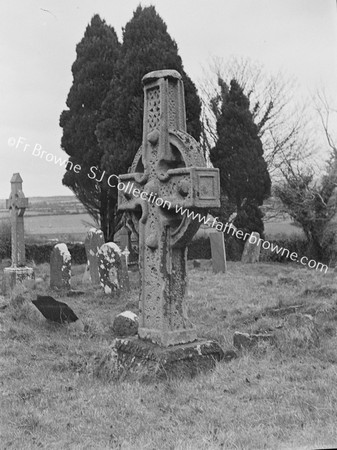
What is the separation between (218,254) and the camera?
14.1 metres

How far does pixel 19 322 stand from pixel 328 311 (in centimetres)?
448

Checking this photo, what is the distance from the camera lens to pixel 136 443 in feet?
11.5

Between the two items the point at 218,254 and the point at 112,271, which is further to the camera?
the point at 218,254

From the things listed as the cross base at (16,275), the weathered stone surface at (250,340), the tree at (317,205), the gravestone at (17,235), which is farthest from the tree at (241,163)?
the weathered stone surface at (250,340)

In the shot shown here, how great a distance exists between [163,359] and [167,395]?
1.54 feet

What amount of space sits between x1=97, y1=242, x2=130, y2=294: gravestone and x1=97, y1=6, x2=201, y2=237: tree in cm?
753

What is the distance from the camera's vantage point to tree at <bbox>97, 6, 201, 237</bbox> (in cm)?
1766

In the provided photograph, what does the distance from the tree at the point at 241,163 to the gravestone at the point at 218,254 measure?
22.5ft

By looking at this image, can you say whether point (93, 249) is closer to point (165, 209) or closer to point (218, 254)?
point (218, 254)

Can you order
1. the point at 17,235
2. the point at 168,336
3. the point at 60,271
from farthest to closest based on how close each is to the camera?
1. the point at 17,235
2. the point at 60,271
3. the point at 168,336

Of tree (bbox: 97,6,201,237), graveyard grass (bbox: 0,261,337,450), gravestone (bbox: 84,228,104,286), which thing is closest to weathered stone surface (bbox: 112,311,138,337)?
graveyard grass (bbox: 0,261,337,450)

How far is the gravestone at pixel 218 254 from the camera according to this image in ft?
45.9

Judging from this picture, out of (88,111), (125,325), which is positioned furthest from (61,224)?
(125,325)

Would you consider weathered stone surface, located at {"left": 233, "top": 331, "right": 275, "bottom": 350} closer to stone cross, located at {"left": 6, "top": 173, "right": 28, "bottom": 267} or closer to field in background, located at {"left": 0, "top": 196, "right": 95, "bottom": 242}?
stone cross, located at {"left": 6, "top": 173, "right": 28, "bottom": 267}
